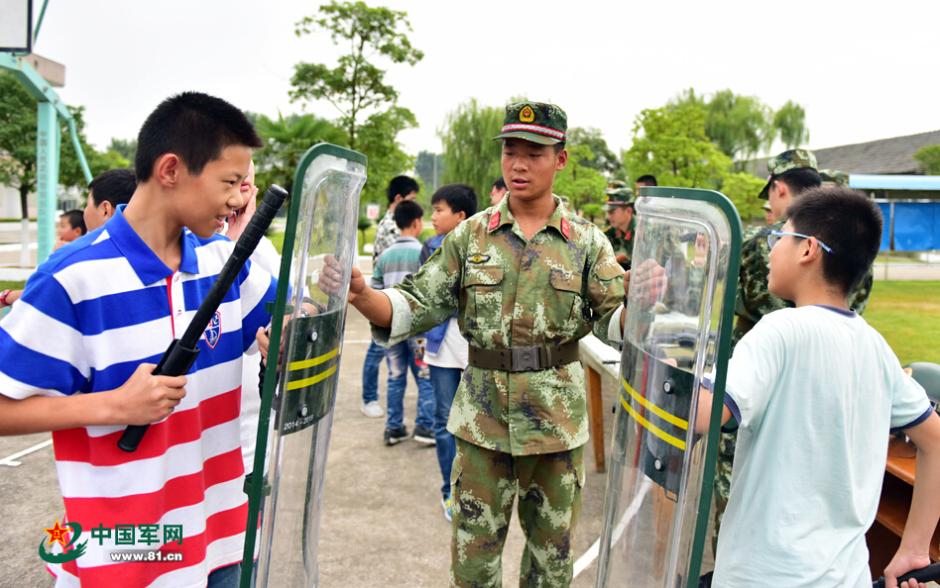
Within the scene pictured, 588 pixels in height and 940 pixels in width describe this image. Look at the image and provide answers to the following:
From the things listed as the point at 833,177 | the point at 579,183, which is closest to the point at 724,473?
the point at 833,177

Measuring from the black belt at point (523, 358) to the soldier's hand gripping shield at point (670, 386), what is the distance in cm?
72

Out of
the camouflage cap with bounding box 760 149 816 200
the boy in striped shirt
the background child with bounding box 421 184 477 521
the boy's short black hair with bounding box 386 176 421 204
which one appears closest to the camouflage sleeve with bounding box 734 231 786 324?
the camouflage cap with bounding box 760 149 816 200

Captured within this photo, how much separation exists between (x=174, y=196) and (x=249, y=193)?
915 millimetres

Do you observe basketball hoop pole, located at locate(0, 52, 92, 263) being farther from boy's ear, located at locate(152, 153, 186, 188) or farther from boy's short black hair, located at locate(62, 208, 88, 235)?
boy's ear, located at locate(152, 153, 186, 188)

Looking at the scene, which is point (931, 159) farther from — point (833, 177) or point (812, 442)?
point (812, 442)

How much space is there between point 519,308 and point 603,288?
32 cm

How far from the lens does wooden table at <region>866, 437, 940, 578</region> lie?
8.07 ft

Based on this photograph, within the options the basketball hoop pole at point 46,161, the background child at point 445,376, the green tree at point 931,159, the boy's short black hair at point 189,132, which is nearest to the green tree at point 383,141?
the basketball hoop pole at point 46,161

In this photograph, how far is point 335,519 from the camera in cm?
374

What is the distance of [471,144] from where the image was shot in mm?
29719

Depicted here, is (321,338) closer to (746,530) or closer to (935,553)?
(746,530)

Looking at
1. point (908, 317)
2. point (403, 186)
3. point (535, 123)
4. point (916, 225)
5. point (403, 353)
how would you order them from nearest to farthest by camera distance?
1. point (535, 123)
2. point (403, 353)
3. point (403, 186)
4. point (908, 317)
5. point (916, 225)

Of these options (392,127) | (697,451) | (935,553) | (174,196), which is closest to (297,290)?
(174,196)

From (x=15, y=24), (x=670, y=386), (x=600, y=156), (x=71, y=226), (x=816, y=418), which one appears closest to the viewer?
(x=670, y=386)
